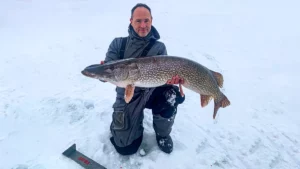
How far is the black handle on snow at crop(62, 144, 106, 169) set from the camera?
2.90 metres

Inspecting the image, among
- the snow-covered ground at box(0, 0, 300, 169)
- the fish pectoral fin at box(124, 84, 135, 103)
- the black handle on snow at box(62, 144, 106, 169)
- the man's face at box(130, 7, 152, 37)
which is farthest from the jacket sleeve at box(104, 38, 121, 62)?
the black handle on snow at box(62, 144, 106, 169)

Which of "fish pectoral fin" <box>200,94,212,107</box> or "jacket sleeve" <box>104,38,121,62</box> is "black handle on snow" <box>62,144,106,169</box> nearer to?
"jacket sleeve" <box>104,38,121,62</box>

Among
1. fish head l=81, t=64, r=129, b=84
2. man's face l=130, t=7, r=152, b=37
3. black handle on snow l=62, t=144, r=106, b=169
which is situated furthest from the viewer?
man's face l=130, t=7, r=152, b=37

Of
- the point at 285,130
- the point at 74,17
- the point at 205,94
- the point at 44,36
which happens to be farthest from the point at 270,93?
the point at 74,17

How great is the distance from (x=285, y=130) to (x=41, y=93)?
4.34m

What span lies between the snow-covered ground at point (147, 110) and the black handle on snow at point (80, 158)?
0.06 metres

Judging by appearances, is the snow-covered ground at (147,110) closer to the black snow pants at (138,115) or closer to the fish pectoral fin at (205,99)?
the black snow pants at (138,115)

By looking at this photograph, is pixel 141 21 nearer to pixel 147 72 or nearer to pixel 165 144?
pixel 147 72

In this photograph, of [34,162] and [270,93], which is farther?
[270,93]

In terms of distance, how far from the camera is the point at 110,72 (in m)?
2.82

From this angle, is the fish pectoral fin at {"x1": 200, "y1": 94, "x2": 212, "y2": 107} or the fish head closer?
the fish head

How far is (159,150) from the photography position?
3301 millimetres

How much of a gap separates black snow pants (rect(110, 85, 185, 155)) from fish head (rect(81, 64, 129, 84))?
1.40 feet

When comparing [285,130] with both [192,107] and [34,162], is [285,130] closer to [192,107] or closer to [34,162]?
[192,107]
